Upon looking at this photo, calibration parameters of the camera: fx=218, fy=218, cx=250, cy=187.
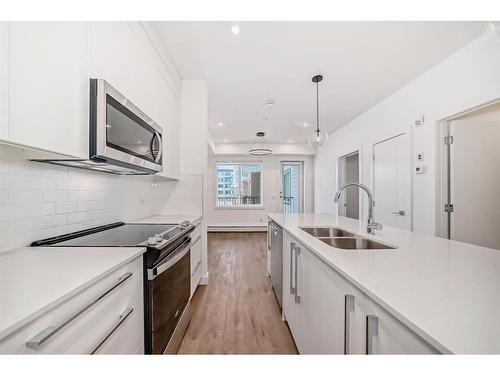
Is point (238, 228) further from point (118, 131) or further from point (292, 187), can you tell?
point (118, 131)

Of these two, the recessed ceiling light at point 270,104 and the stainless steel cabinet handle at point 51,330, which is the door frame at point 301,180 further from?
the stainless steel cabinet handle at point 51,330

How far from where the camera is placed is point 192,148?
2805mm

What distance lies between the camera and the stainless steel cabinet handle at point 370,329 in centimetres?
66

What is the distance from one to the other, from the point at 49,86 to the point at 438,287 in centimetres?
153

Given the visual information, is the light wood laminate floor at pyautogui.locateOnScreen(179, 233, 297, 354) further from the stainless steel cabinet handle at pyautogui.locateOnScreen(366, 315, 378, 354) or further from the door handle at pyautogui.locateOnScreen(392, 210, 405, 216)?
the door handle at pyautogui.locateOnScreen(392, 210, 405, 216)

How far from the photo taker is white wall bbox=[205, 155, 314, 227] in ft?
22.0

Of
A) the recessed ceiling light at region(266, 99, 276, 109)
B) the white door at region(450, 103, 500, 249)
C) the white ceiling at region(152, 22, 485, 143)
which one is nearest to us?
the white ceiling at region(152, 22, 485, 143)

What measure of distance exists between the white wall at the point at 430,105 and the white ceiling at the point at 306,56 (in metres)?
0.14

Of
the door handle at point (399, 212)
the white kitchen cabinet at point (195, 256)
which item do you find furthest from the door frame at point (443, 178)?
the white kitchen cabinet at point (195, 256)

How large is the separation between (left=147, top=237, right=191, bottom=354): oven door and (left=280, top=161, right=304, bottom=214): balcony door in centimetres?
541

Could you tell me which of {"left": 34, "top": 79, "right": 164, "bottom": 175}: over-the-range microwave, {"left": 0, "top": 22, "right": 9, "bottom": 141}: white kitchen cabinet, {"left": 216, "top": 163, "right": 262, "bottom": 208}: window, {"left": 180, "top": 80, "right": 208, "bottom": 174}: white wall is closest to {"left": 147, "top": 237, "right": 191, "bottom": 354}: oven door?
{"left": 34, "top": 79, "right": 164, "bottom": 175}: over-the-range microwave

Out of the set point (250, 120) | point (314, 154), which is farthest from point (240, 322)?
point (314, 154)
